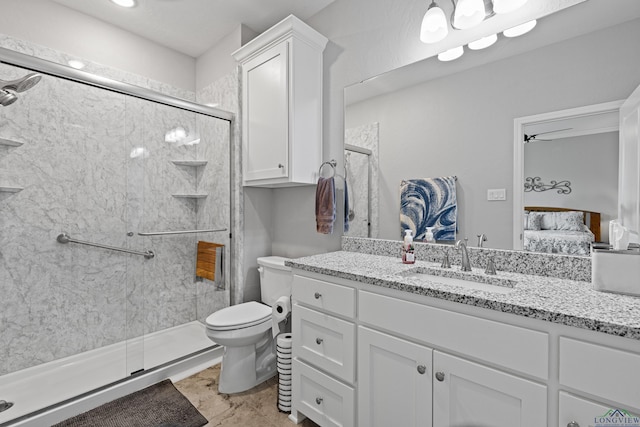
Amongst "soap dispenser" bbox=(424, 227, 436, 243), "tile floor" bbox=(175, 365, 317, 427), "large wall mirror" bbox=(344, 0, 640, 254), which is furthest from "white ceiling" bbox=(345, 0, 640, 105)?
"tile floor" bbox=(175, 365, 317, 427)

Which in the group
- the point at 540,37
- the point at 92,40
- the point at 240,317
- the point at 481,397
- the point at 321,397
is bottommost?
the point at 321,397

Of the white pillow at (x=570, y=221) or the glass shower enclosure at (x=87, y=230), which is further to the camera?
the glass shower enclosure at (x=87, y=230)

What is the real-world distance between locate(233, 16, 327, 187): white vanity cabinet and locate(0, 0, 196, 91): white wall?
0.96 meters

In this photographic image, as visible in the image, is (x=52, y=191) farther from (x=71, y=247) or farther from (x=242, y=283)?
(x=242, y=283)

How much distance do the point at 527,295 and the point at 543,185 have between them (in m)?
0.60

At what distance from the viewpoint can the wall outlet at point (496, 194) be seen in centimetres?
148

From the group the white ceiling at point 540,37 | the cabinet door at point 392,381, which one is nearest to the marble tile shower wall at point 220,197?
Answer: the white ceiling at point 540,37

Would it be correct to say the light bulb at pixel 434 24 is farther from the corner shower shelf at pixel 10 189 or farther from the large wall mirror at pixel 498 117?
the corner shower shelf at pixel 10 189

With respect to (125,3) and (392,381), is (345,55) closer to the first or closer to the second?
(125,3)

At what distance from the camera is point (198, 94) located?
9.97 feet

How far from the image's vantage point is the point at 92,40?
2.43m

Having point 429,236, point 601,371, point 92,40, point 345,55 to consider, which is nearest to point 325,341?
point 429,236

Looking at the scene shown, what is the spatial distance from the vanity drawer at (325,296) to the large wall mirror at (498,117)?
23.8 inches

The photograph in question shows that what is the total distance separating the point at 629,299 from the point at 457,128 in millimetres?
990
